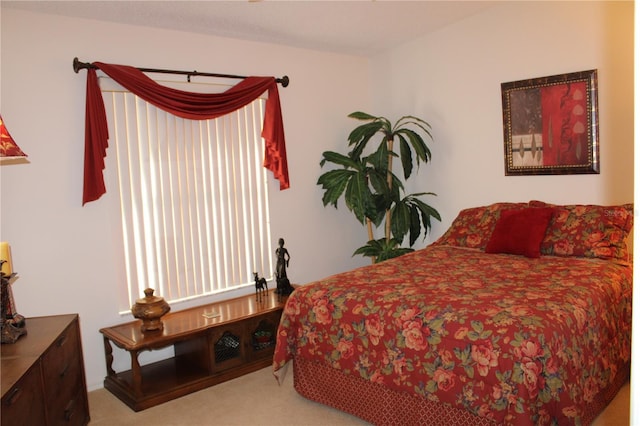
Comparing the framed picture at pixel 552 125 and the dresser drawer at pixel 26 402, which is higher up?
the framed picture at pixel 552 125

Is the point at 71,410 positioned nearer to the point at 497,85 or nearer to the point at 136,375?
the point at 136,375

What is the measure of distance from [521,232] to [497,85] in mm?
1308

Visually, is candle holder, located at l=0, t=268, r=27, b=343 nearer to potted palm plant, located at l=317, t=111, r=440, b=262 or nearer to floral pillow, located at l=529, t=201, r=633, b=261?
potted palm plant, located at l=317, t=111, r=440, b=262

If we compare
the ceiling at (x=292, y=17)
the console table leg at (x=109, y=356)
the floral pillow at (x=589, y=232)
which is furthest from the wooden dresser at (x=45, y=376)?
the floral pillow at (x=589, y=232)

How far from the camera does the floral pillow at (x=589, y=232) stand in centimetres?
312

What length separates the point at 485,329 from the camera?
2.20 m

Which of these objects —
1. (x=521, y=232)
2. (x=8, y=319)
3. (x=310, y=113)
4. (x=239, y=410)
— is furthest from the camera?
(x=310, y=113)

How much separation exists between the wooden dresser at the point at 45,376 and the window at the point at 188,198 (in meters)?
1.00

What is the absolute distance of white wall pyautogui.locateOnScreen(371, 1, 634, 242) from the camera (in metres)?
3.40

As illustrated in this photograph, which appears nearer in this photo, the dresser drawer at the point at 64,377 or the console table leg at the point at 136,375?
the dresser drawer at the point at 64,377

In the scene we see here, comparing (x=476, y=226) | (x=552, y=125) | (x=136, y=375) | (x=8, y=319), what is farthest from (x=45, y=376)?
(x=552, y=125)

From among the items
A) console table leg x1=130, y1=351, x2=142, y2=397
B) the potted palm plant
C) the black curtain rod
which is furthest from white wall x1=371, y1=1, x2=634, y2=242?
console table leg x1=130, y1=351, x2=142, y2=397

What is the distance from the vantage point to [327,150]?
15.6 feet

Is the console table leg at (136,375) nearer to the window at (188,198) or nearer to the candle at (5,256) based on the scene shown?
the window at (188,198)
